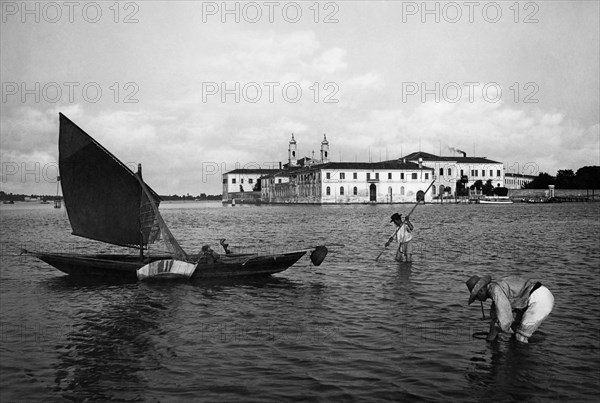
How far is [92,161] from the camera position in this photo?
46.3 ft

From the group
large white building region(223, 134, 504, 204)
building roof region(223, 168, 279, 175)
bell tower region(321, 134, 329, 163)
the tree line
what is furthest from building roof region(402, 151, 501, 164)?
building roof region(223, 168, 279, 175)

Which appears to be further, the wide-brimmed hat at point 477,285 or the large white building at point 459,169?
the large white building at point 459,169

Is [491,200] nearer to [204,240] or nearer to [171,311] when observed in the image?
[204,240]

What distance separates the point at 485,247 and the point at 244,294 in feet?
48.0

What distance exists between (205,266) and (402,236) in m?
6.63

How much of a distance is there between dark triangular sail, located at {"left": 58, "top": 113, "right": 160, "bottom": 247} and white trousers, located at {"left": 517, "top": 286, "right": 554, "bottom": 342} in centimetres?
1041

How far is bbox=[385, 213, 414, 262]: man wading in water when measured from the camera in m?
16.6

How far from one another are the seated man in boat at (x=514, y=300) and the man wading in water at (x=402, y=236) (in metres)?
8.81

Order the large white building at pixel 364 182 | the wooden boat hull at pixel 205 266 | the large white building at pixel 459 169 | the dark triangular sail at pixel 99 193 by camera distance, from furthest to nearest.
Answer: the large white building at pixel 459 169
the large white building at pixel 364 182
the wooden boat hull at pixel 205 266
the dark triangular sail at pixel 99 193

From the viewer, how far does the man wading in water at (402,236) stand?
16.6 metres

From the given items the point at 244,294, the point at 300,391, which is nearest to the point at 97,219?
the point at 244,294

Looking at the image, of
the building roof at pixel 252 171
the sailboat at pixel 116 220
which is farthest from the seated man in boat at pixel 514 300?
the building roof at pixel 252 171

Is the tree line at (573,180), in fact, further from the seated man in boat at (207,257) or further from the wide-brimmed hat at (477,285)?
the wide-brimmed hat at (477,285)

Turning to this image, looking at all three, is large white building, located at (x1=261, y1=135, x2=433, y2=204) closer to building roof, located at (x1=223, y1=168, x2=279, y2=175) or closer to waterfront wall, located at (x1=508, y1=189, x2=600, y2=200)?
waterfront wall, located at (x1=508, y1=189, x2=600, y2=200)
